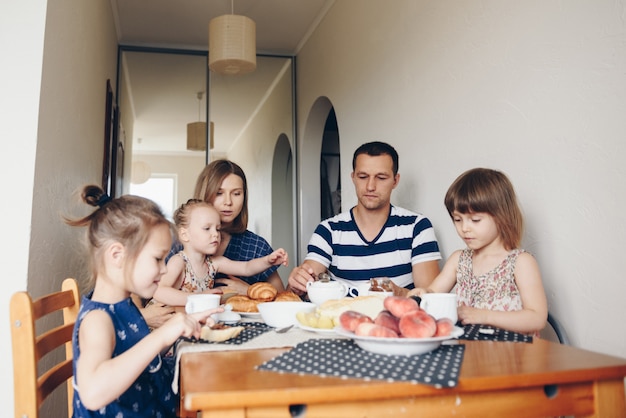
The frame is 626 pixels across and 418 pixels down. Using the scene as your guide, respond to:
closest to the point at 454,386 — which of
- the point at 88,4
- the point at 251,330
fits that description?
the point at 251,330

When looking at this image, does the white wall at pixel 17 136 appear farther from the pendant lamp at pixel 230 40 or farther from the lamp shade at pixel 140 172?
the lamp shade at pixel 140 172

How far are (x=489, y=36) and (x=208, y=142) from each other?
10.8ft

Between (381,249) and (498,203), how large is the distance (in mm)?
745

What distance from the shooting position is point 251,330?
110 centimetres

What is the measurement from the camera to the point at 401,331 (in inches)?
31.9

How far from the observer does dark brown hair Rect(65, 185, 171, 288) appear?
104 cm

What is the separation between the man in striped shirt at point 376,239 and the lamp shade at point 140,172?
2.81 metres

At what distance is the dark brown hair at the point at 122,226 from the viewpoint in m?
1.04

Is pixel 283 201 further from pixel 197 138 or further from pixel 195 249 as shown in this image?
pixel 195 249

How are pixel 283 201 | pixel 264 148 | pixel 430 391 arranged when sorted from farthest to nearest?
pixel 264 148
pixel 283 201
pixel 430 391

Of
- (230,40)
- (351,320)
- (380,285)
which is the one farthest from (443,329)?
(230,40)

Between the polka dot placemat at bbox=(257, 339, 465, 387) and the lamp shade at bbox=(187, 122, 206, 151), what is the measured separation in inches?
157

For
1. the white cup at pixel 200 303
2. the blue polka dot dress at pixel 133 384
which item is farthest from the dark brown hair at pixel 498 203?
the blue polka dot dress at pixel 133 384

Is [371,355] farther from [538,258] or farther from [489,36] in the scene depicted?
[489,36]
